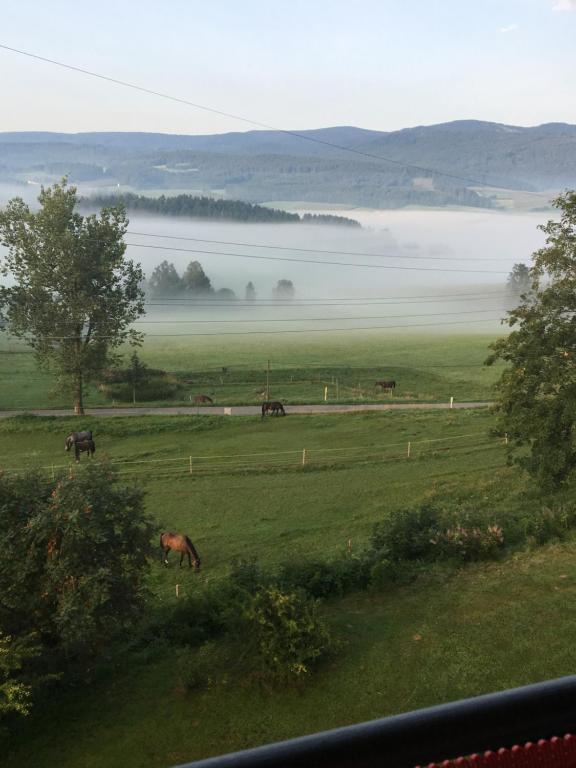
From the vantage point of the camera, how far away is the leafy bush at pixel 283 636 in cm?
1465

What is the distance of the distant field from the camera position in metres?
62.7

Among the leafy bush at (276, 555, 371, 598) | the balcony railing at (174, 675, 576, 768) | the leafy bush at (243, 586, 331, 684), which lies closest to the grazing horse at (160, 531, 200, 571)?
the leafy bush at (276, 555, 371, 598)

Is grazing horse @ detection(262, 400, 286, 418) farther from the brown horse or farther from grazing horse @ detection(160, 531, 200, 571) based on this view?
grazing horse @ detection(160, 531, 200, 571)

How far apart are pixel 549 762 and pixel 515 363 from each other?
26.1m

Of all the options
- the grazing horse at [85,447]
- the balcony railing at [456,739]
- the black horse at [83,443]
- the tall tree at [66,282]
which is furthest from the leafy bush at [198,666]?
the tall tree at [66,282]

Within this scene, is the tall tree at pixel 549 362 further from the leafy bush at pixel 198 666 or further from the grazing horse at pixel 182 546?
Answer: the leafy bush at pixel 198 666

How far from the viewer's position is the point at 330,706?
45.0 ft

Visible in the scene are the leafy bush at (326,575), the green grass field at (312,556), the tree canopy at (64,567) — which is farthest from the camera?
the leafy bush at (326,575)

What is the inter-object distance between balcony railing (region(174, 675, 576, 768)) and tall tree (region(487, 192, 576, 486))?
23.7 meters

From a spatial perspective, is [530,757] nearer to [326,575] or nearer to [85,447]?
[326,575]

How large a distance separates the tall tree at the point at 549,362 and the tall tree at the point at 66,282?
35.6 m

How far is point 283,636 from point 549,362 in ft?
Answer: 50.0

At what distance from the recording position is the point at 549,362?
24.3 metres

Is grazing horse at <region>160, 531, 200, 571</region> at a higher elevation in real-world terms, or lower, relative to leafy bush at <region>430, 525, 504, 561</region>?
lower
